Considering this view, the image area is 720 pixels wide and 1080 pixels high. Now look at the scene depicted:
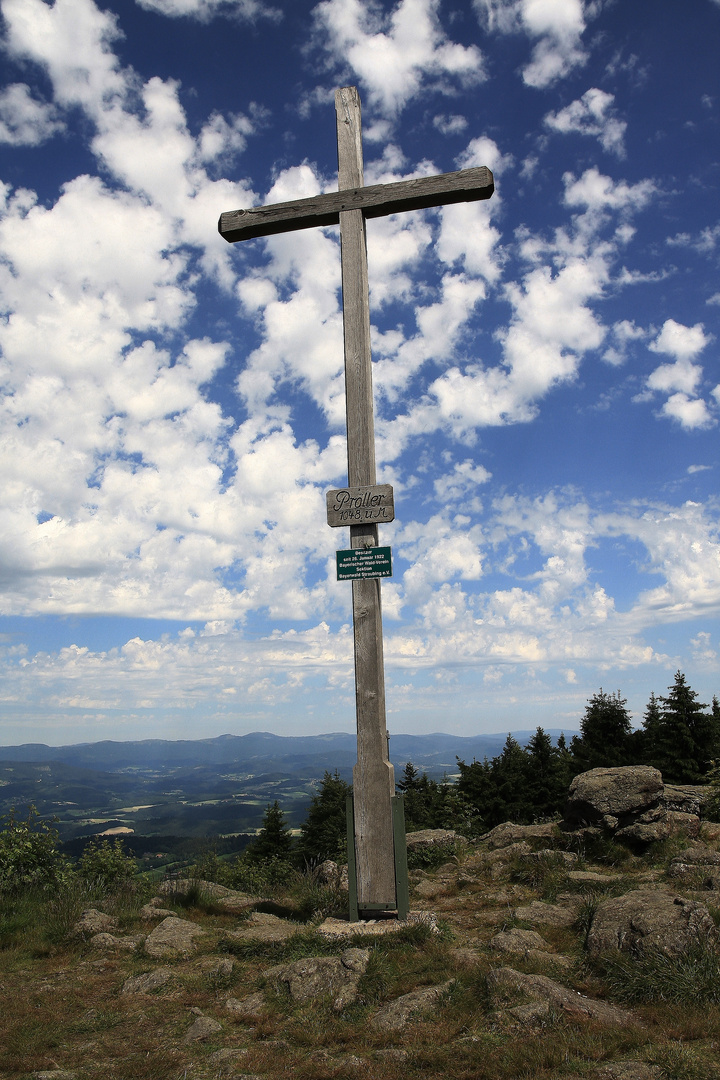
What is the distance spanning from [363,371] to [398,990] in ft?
19.2

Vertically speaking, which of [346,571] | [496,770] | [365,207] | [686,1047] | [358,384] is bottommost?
[496,770]

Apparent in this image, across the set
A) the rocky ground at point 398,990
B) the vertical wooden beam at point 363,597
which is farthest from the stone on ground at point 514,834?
the vertical wooden beam at point 363,597

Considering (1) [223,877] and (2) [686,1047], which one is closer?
(2) [686,1047]

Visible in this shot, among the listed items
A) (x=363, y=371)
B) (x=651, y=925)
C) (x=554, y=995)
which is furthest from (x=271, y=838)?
(x=554, y=995)

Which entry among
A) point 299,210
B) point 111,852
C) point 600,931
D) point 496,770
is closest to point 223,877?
point 111,852

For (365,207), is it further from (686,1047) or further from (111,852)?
(111,852)

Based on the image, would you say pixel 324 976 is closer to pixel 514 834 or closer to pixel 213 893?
pixel 213 893

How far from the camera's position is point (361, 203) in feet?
24.1

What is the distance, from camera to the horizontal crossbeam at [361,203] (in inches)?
281

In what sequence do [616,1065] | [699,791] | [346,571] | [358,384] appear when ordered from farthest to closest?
[699,791] < [358,384] < [346,571] < [616,1065]

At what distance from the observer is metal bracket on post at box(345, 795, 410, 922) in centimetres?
605

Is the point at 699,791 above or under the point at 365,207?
under

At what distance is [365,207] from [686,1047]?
26.1ft

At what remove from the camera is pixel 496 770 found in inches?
1647
